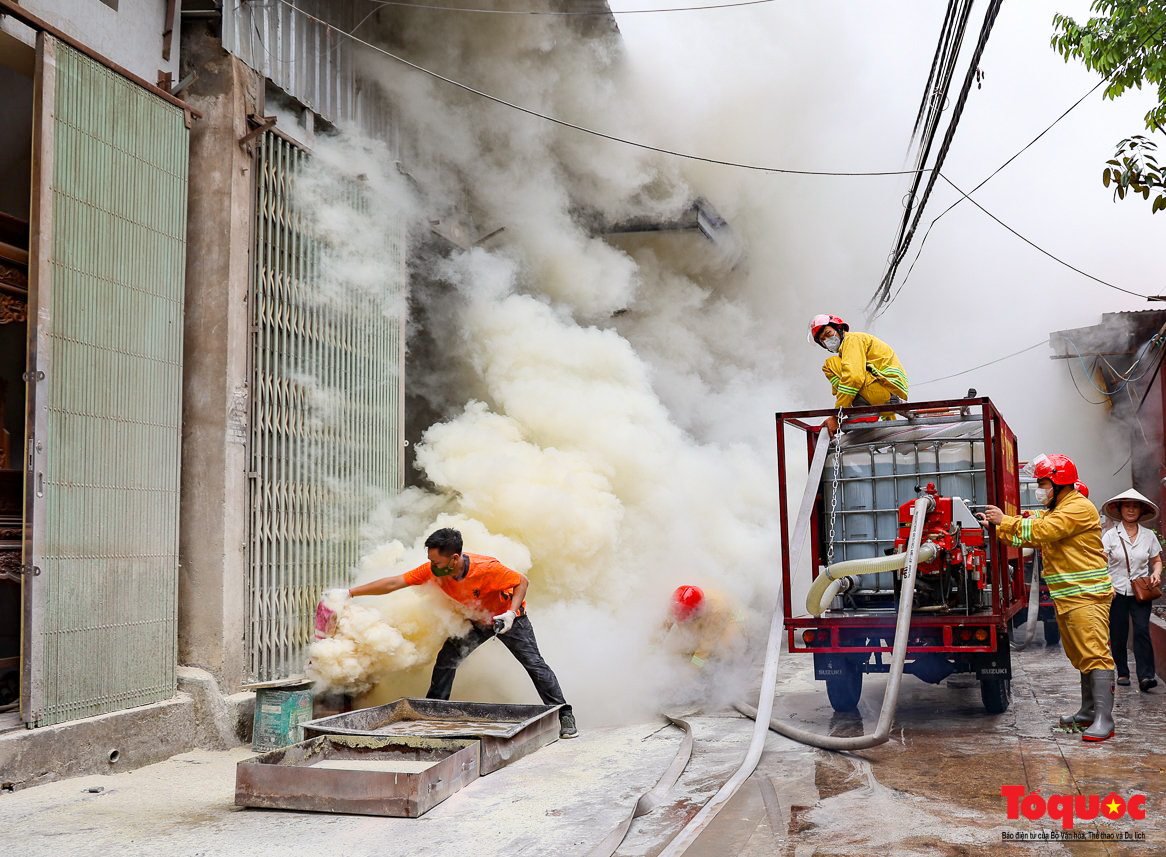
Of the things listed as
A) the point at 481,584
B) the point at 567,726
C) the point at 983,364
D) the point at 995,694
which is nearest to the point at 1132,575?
the point at 995,694

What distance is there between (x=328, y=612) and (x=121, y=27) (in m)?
4.48

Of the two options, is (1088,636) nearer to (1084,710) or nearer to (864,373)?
(1084,710)

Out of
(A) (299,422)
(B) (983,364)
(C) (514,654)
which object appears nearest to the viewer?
(C) (514,654)

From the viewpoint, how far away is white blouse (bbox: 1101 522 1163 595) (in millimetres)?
8734

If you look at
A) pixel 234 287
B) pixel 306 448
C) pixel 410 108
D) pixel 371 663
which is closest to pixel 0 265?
pixel 234 287

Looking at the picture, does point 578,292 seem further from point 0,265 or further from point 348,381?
point 0,265

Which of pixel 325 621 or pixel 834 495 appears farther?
pixel 834 495

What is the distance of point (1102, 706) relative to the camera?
663cm

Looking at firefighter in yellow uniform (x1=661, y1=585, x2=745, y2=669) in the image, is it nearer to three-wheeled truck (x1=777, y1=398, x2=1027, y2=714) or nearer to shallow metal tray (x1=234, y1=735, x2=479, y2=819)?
three-wheeled truck (x1=777, y1=398, x2=1027, y2=714)

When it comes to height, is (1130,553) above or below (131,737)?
above

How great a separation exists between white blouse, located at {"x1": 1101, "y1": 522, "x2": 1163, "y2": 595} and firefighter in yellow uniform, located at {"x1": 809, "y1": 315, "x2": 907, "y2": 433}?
2.46 meters

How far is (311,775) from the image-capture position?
539cm

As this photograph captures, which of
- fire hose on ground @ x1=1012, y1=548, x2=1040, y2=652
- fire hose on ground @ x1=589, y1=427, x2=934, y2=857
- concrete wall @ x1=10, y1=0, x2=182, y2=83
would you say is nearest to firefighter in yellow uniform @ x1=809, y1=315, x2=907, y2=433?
fire hose on ground @ x1=589, y1=427, x2=934, y2=857

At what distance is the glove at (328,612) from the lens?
7.59 metres
